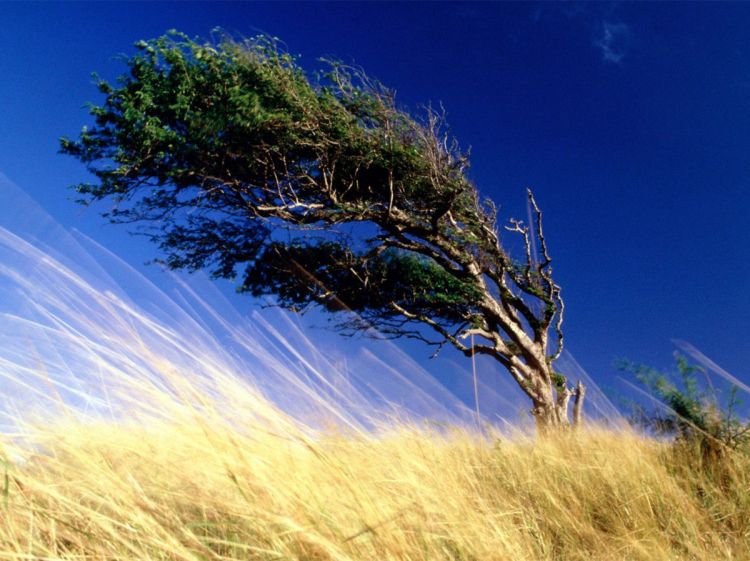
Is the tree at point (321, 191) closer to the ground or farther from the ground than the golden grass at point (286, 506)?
farther from the ground

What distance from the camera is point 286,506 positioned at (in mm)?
1897

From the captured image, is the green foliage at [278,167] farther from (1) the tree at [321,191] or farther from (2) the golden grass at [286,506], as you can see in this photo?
(2) the golden grass at [286,506]

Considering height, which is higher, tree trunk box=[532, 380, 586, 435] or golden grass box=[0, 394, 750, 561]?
tree trunk box=[532, 380, 586, 435]

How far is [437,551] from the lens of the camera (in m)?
2.04

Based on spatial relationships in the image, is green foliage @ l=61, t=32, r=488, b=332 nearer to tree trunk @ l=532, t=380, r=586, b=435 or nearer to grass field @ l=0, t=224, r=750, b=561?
tree trunk @ l=532, t=380, r=586, b=435

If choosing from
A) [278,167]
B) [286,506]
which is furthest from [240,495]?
[278,167]

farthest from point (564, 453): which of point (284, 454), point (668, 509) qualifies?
point (284, 454)

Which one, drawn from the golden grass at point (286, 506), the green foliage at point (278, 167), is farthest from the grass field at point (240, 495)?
the green foliage at point (278, 167)

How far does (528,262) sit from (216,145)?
24.4 ft

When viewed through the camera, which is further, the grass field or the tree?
the tree

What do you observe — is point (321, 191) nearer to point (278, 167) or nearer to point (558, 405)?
point (278, 167)

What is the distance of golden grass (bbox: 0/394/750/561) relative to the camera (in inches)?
71.7

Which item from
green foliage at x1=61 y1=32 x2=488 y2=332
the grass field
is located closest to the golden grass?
the grass field

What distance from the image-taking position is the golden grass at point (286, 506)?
71.7 inches
